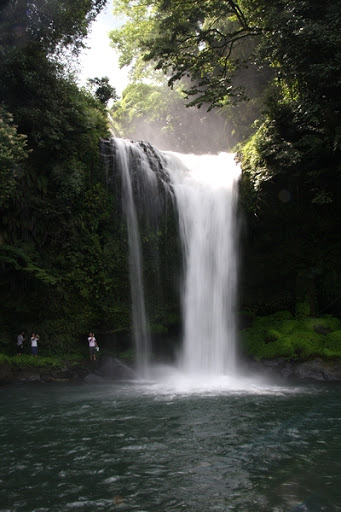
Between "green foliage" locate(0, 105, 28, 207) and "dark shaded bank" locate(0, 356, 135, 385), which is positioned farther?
"dark shaded bank" locate(0, 356, 135, 385)

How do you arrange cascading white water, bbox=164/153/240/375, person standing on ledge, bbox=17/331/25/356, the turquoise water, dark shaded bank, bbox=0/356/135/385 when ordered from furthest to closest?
cascading white water, bbox=164/153/240/375 < person standing on ledge, bbox=17/331/25/356 < dark shaded bank, bbox=0/356/135/385 < the turquoise water

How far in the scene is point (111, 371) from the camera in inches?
656

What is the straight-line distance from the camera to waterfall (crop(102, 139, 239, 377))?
58.6 feet

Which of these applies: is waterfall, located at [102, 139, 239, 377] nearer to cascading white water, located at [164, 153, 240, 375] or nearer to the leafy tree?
cascading white water, located at [164, 153, 240, 375]

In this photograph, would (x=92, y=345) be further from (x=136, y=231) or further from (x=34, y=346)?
(x=136, y=231)

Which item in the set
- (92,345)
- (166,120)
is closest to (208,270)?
(92,345)

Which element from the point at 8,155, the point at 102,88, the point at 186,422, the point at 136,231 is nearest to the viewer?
the point at 186,422

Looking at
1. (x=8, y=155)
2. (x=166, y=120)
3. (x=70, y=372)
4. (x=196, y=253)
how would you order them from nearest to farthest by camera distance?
(x=8, y=155) < (x=70, y=372) < (x=196, y=253) < (x=166, y=120)

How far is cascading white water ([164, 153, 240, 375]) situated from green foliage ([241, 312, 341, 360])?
1.01 metres

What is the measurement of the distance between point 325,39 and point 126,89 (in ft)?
107

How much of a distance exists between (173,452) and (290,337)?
34.7 feet

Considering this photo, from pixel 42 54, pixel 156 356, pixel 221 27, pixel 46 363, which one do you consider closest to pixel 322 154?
pixel 156 356

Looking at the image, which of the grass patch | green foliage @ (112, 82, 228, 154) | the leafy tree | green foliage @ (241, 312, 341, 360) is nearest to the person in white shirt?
the grass patch

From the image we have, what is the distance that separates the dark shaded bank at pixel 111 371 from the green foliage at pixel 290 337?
0.34 m
